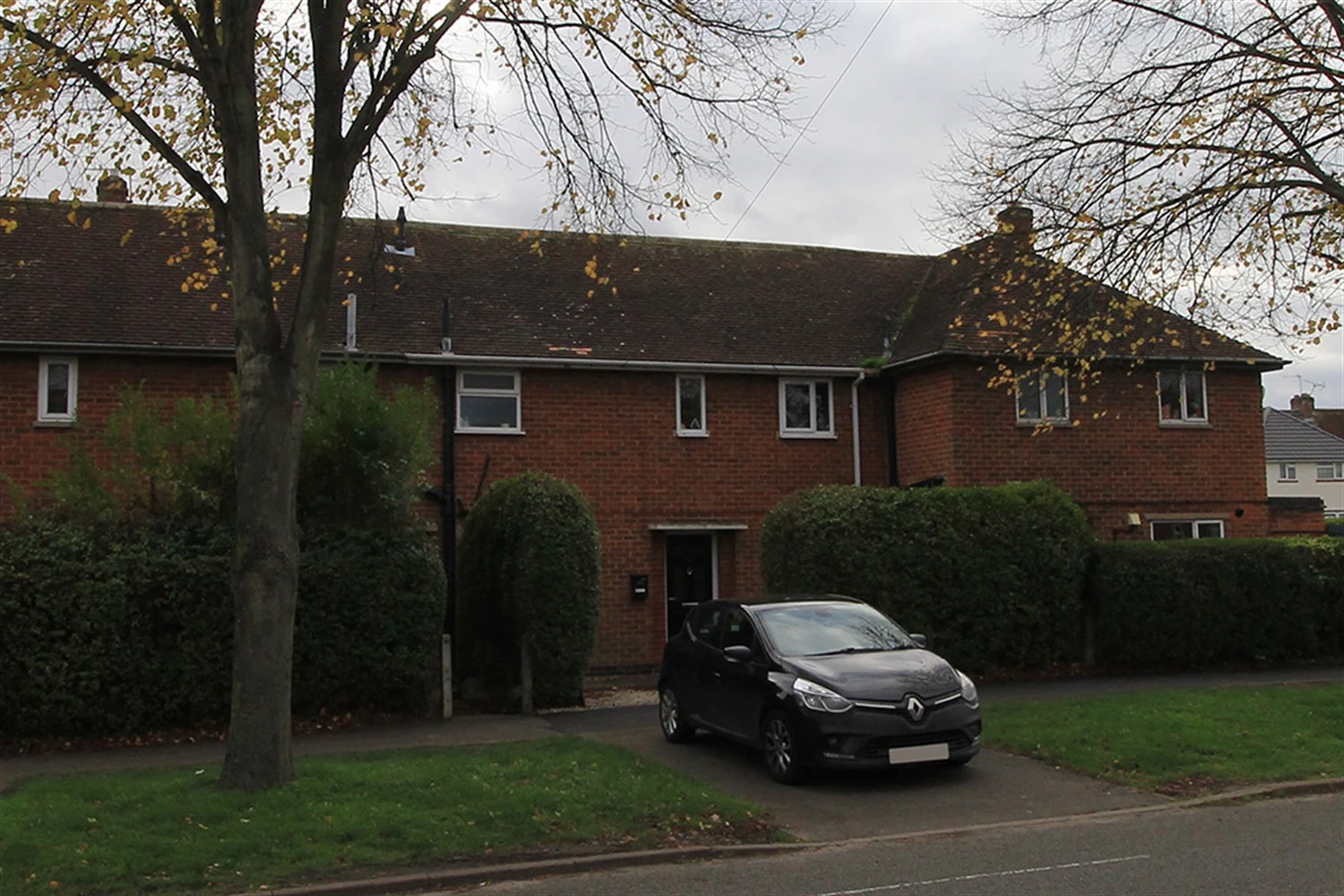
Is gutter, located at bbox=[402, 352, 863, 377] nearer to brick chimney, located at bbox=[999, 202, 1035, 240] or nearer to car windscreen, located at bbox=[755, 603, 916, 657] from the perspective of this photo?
brick chimney, located at bbox=[999, 202, 1035, 240]

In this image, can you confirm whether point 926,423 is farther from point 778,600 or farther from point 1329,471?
point 1329,471

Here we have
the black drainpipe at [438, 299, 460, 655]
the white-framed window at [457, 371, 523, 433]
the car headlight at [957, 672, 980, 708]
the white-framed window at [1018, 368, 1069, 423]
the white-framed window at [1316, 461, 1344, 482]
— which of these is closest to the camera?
the car headlight at [957, 672, 980, 708]

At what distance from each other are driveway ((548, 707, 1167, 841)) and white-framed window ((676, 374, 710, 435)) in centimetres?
861

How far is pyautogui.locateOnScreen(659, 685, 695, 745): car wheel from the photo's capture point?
12.5m

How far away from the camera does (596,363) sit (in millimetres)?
19469

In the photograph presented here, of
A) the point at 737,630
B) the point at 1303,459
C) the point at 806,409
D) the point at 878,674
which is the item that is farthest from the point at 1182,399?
the point at 1303,459

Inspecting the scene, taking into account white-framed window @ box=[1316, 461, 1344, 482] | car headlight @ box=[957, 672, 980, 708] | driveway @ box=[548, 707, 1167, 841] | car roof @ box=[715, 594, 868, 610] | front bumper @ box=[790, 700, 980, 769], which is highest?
white-framed window @ box=[1316, 461, 1344, 482]

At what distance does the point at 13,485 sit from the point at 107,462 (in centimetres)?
344

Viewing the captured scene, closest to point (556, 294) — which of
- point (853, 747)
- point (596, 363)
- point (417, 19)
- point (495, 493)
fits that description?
point (596, 363)

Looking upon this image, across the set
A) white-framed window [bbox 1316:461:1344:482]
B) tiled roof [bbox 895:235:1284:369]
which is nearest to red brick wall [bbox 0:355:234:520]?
tiled roof [bbox 895:235:1284:369]

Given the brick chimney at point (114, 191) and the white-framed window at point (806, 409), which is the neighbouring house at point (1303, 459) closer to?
the white-framed window at point (806, 409)

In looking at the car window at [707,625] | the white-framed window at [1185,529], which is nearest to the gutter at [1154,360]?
the white-framed window at [1185,529]

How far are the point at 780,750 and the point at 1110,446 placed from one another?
1253 cm

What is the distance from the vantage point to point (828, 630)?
11.6 metres
